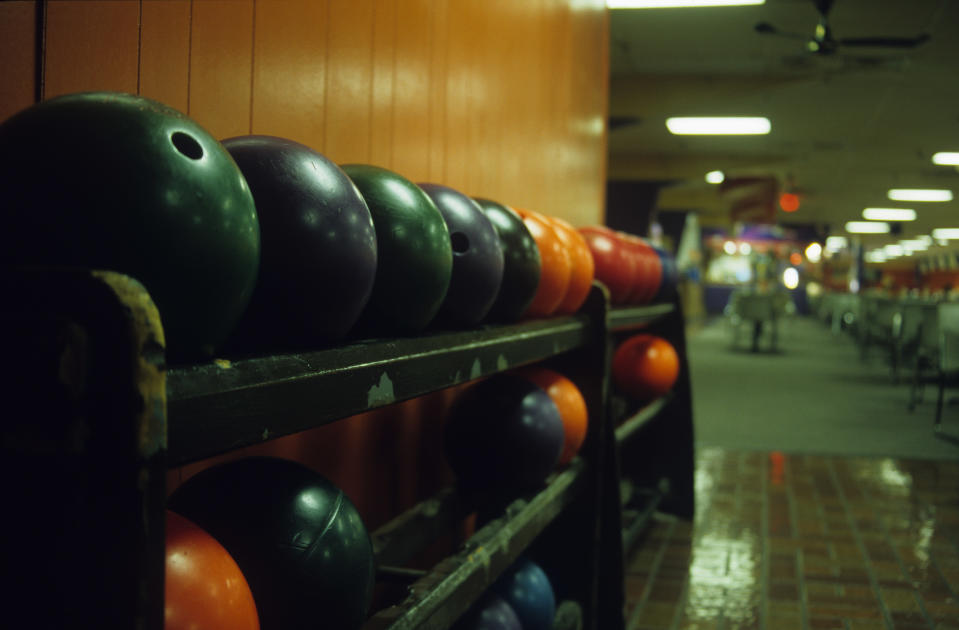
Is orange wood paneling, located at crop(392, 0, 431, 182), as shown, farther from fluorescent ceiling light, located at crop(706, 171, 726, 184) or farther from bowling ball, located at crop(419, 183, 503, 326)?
fluorescent ceiling light, located at crop(706, 171, 726, 184)

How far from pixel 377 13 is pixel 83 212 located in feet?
5.68

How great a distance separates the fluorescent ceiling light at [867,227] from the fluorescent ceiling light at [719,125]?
557 inches

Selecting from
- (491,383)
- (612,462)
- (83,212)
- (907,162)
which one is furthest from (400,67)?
(907,162)

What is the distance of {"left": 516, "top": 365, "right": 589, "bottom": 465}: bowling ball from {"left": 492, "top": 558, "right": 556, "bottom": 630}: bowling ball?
1.16 ft

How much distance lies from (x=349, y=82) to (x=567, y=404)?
3.75 ft

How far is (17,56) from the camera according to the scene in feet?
4.14

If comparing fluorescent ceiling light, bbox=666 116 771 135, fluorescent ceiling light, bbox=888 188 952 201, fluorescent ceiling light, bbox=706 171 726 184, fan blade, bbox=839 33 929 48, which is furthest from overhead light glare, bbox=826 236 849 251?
fan blade, bbox=839 33 929 48

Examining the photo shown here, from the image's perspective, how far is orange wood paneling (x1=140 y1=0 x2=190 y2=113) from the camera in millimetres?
1529

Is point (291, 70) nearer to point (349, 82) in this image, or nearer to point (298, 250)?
point (349, 82)

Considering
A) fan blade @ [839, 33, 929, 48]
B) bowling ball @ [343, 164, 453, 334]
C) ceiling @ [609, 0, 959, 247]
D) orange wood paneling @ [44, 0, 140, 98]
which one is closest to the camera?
orange wood paneling @ [44, 0, 140, 98]

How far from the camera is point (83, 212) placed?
0.85 metres

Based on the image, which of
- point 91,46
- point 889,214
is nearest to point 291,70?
point 91,46

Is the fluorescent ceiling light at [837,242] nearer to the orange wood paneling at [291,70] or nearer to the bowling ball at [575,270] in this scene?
the bowling ball at [575,270]

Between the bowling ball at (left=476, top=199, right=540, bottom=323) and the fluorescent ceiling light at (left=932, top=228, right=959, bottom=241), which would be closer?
the bowling ball at (left=476, top=199, right=540, bottom=323)
